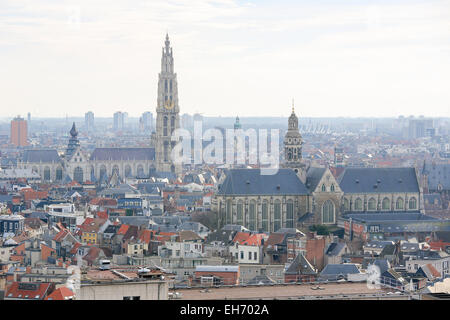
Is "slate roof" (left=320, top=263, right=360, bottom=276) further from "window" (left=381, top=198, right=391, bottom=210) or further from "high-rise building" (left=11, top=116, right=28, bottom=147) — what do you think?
"high-rise building" (left=11, top=116, right=28, bottom=147)

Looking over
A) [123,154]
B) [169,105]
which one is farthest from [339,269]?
[123,154]

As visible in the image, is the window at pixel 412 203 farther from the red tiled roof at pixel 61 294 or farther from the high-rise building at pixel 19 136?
the high-rise building at pixel 19 136

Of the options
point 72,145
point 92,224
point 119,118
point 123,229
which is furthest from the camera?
point 72,145

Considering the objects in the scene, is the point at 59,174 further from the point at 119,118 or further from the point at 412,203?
the point at 412,203

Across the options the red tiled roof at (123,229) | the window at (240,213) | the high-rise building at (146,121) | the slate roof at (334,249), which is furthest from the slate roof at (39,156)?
the slate roof at (334,249)

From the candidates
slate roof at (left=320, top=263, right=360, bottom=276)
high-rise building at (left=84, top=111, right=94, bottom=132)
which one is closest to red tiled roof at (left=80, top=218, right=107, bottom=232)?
high-rise building at (left=84, top=111, right=94, bottom=132)
